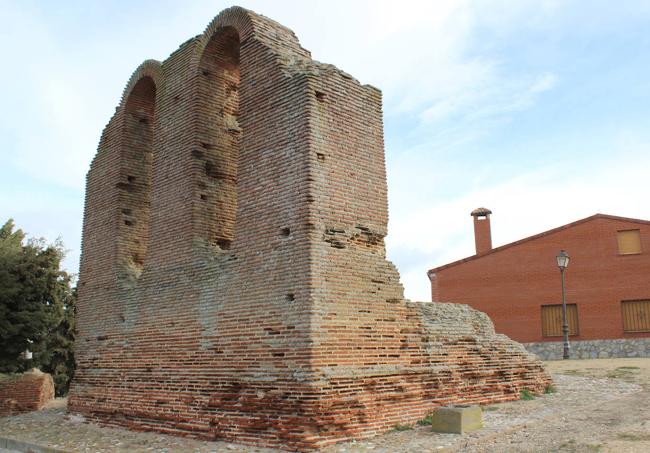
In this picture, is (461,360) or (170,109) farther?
(170,109)

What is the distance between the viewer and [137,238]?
10.9 metres

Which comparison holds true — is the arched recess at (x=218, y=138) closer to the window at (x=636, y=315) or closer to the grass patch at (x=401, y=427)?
the grass patch at (x=401, y=427)

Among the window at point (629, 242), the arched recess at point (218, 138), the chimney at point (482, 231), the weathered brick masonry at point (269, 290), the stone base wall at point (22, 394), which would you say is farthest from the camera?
the chimney at point (482, 231)

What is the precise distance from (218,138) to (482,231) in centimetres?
2057

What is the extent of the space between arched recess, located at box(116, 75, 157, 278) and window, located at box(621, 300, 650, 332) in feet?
63.1

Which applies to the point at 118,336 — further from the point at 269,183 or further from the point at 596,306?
the point at 596,306

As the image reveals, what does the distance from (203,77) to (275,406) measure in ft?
18.3

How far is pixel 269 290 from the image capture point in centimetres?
716

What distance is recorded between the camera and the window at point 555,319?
2349 centimetres

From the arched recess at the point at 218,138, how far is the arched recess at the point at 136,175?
6.34 ft

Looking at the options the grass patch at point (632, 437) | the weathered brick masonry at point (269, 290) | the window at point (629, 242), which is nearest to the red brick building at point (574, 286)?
the window at point (629, 242)

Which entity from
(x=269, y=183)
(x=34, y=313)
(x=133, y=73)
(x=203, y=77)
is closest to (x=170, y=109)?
(x=203, y=77)

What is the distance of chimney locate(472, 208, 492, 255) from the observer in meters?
27.7

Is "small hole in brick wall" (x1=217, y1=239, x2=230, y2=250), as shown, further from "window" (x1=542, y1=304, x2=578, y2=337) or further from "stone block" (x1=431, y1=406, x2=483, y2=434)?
"window" (x1=542, y1=304, x2=578, y2=337)
